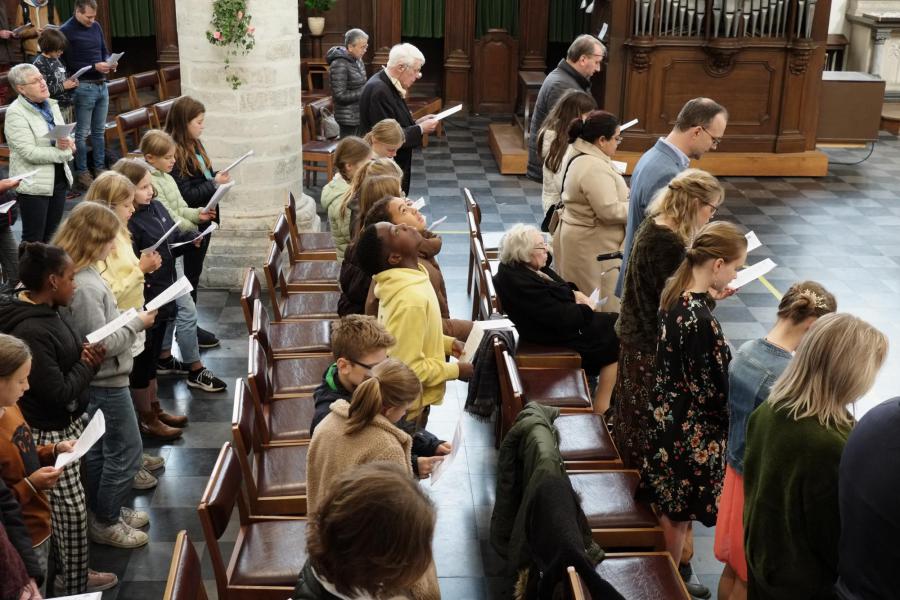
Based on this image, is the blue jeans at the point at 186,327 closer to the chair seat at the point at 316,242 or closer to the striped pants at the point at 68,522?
the chair seat at the point at 316,242

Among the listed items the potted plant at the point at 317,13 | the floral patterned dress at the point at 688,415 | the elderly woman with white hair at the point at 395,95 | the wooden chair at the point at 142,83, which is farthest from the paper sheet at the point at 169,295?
the potted plant at the point at 317,13

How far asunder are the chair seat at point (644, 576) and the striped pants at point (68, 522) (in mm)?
1920

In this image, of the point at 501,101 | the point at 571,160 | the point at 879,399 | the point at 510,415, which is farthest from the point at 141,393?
the point at 501,101

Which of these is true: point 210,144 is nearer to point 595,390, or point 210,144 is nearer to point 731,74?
point 595,390

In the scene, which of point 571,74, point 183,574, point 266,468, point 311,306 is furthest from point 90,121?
point 183,574

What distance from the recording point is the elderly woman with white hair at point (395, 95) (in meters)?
7.15

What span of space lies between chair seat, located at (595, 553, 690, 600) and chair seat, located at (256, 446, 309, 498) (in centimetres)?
121

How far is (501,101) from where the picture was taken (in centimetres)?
1437

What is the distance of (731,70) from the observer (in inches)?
420

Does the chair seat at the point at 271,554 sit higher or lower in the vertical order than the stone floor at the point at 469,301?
higher

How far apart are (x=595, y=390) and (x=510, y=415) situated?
1997mm

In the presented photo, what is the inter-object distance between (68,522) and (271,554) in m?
0.84

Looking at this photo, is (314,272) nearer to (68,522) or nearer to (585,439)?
(585,439)

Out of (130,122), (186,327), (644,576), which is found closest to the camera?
(644,576)
